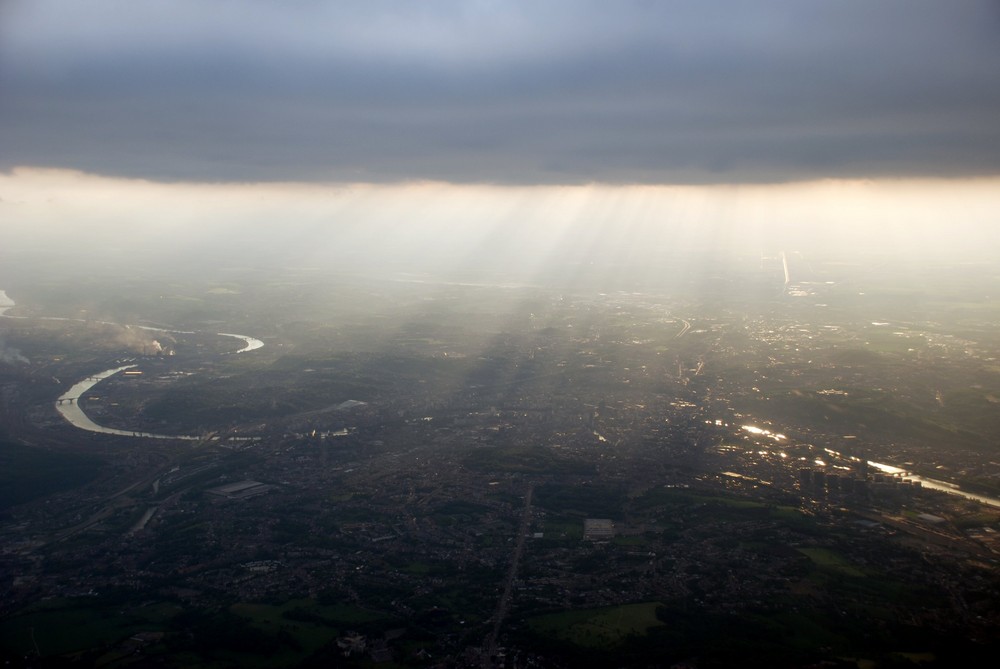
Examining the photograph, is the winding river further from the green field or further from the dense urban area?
the green field

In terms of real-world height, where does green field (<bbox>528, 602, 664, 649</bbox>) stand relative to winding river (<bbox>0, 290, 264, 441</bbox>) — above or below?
above

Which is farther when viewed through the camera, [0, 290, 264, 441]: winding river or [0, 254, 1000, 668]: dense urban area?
[0, 290, 264, 441]: winding river

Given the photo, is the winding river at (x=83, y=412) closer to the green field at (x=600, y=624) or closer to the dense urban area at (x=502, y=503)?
the dense urban area at (x=502, y=503)

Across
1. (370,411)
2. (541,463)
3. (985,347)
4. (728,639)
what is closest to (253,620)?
(728,639)

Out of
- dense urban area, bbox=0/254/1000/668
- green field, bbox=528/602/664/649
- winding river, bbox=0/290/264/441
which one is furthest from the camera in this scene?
winding river, bbox=0/290/264/441

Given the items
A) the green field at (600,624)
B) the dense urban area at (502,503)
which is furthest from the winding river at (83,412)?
the green field at (600,624)

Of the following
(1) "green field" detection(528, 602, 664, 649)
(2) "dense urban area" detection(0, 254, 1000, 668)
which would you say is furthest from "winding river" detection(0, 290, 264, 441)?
(1) "green field" detection(528, 602, 664, 649)

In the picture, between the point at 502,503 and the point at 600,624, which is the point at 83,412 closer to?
the point at 502,503

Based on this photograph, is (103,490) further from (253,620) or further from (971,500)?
(971,500)

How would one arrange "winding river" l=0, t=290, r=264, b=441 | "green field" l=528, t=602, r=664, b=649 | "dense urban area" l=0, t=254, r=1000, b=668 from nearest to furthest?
"green field" l=528, t=602, r=664, b=649
"dense urban area" l=0, t=254, r=1000, b=668
"winding river" l=0, t=290, r=264, b=441

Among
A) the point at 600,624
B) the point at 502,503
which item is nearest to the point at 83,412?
the point at 502,503
